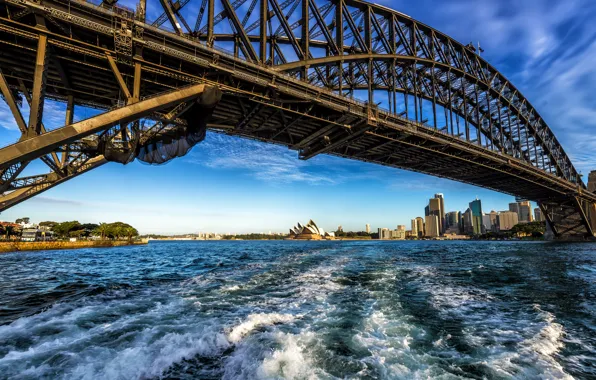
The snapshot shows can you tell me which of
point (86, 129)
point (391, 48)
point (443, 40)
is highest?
point (443, 40)

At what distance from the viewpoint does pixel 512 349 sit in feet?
19.6

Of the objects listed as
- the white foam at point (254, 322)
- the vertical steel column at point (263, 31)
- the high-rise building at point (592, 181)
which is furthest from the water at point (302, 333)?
the high-rise building at point (592, 181)

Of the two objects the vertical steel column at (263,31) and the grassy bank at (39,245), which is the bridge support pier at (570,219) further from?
the grassy bank at (39,245)

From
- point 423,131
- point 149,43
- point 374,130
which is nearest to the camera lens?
point 149,43

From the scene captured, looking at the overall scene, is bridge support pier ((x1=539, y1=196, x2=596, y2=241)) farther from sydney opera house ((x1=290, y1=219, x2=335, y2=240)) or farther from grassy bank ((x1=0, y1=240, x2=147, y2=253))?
grassy bank ((x1=0, y1=240, x2=147, y2=253))

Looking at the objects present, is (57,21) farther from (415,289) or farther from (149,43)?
(415,289)

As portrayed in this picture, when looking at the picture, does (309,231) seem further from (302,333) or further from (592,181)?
(302,333)

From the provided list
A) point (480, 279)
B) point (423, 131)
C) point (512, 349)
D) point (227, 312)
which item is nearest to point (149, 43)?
point (227, 312)

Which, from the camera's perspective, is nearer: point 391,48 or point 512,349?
point 512,349

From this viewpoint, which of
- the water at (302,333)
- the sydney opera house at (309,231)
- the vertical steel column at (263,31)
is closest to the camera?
the water at (302,333)

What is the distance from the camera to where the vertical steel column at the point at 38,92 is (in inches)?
453

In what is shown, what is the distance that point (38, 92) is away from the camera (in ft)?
38.5

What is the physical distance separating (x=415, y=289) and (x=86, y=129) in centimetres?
1602

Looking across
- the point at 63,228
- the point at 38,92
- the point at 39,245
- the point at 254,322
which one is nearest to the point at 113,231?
the point at 63,228
